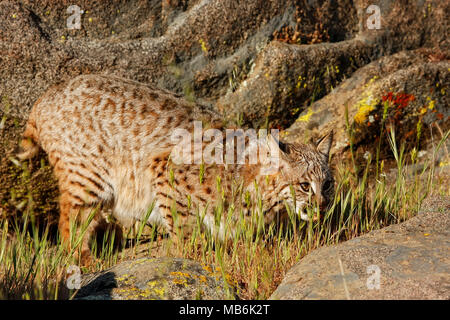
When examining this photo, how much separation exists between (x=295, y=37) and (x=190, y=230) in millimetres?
2718

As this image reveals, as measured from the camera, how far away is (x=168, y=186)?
4.68 meters

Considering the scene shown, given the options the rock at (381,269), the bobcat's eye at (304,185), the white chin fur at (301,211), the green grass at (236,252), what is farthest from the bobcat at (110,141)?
the rock at (381,269)

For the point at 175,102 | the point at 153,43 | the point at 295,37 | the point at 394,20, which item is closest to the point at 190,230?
the point at 175,102

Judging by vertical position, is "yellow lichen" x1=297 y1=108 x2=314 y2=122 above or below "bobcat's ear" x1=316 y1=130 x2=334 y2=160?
above

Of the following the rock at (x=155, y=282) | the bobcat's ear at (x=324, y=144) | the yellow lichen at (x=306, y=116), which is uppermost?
the yellow lichen at (x=306, y=116)

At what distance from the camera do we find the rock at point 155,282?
2.89 meters

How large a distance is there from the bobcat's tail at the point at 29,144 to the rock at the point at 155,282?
221 centimetres

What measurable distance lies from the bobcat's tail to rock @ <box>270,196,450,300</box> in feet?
9.76

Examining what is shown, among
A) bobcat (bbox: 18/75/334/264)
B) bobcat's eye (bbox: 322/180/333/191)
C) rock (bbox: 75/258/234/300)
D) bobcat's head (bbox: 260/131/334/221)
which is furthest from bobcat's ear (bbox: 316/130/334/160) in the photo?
rock (bbox: 75/258/234/300)

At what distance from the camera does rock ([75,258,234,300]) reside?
2.89m

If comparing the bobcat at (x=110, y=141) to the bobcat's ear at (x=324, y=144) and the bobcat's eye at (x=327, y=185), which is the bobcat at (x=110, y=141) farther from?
the bobcat's eye at (x=327, y=185)

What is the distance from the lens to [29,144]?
5.15 m

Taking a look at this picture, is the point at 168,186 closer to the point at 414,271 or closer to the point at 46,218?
the point at 46,218

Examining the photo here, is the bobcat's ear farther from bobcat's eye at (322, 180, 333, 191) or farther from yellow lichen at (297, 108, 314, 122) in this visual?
yellow lichen at (297, 108, 314, 122)
